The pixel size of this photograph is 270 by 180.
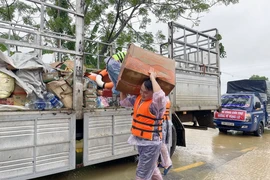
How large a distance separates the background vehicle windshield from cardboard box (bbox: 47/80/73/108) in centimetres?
766

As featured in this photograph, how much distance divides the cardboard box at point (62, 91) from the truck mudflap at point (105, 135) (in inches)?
12.2

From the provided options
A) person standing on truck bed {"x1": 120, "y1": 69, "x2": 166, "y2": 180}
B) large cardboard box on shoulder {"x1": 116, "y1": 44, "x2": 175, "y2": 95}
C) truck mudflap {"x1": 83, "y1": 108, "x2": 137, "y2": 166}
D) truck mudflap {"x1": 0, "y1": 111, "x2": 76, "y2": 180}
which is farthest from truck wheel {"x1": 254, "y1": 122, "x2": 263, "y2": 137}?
truck mudflap {"x1": 0, "y1": 111, "x2": 76, "y2": 180}

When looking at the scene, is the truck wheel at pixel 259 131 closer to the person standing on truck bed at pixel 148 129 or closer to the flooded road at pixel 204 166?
the flooded road at pixel 204 166

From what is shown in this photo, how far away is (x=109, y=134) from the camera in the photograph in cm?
374

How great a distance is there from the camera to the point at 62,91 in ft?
10.9

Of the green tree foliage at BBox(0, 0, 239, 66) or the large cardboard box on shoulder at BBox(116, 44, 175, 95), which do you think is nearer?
the large cardboard box on shoulder at BBox(116, 44, 175, 95)

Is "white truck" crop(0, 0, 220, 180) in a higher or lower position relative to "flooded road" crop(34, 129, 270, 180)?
higher

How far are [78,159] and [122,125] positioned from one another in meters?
0.89

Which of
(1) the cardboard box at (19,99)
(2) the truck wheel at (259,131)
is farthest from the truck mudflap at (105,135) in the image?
(2) the truck wheel at (259,131)

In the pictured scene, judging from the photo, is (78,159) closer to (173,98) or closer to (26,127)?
(26,127)

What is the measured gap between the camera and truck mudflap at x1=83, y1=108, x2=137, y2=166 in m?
3.45

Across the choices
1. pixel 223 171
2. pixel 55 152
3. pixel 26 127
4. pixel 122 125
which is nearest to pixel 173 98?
pixel 122 125

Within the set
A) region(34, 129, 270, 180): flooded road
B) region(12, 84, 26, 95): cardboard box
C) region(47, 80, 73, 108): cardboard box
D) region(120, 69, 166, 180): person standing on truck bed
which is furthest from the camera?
region(34, 129, 270, 180): flooded road

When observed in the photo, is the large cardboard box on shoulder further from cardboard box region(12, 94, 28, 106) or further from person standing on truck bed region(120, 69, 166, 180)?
cardboard box region(12, 94, 28, 106)
